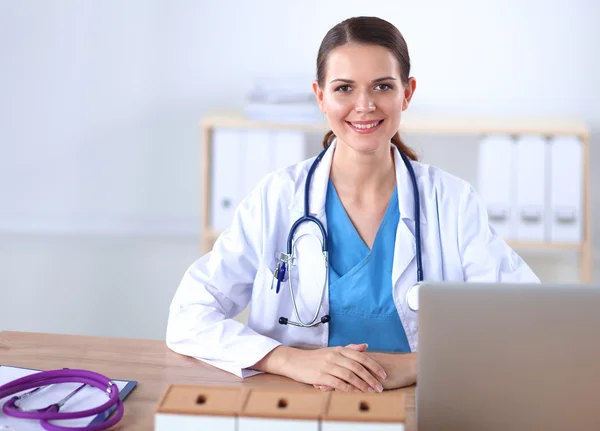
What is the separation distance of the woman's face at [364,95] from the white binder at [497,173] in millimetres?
1314

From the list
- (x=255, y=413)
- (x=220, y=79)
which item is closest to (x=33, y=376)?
(x=255, y=413)

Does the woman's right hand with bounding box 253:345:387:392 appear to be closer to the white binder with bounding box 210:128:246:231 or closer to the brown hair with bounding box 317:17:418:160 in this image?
the brown hair with bounding box 317:17:418:160

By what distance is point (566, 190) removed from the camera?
3168 millimetres

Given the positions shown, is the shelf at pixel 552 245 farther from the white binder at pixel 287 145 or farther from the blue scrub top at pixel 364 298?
the blue scrub top at pixel 364 298

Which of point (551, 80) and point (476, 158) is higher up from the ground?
point (551, 80)

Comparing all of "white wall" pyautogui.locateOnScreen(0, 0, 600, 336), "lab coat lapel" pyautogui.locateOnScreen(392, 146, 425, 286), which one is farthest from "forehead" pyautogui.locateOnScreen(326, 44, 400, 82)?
"white wall" pyautogui.locateOnScreen(0, 0, 600, 336)

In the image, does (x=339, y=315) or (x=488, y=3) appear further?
(x=488, y=3)

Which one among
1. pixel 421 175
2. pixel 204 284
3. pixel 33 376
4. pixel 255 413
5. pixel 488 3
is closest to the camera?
pixel 255 413

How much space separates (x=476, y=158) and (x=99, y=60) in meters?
1.59

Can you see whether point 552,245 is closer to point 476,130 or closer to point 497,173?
point 497,173

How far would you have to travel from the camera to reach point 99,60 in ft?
12.0

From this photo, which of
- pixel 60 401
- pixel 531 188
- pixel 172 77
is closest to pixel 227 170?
pixel 172 77

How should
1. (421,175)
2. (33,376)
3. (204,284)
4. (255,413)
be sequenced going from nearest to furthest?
1. (255,413)
2. (33,376)
3. (204,284)
4. (421,175)

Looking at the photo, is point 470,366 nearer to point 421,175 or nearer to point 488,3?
point 421,175
